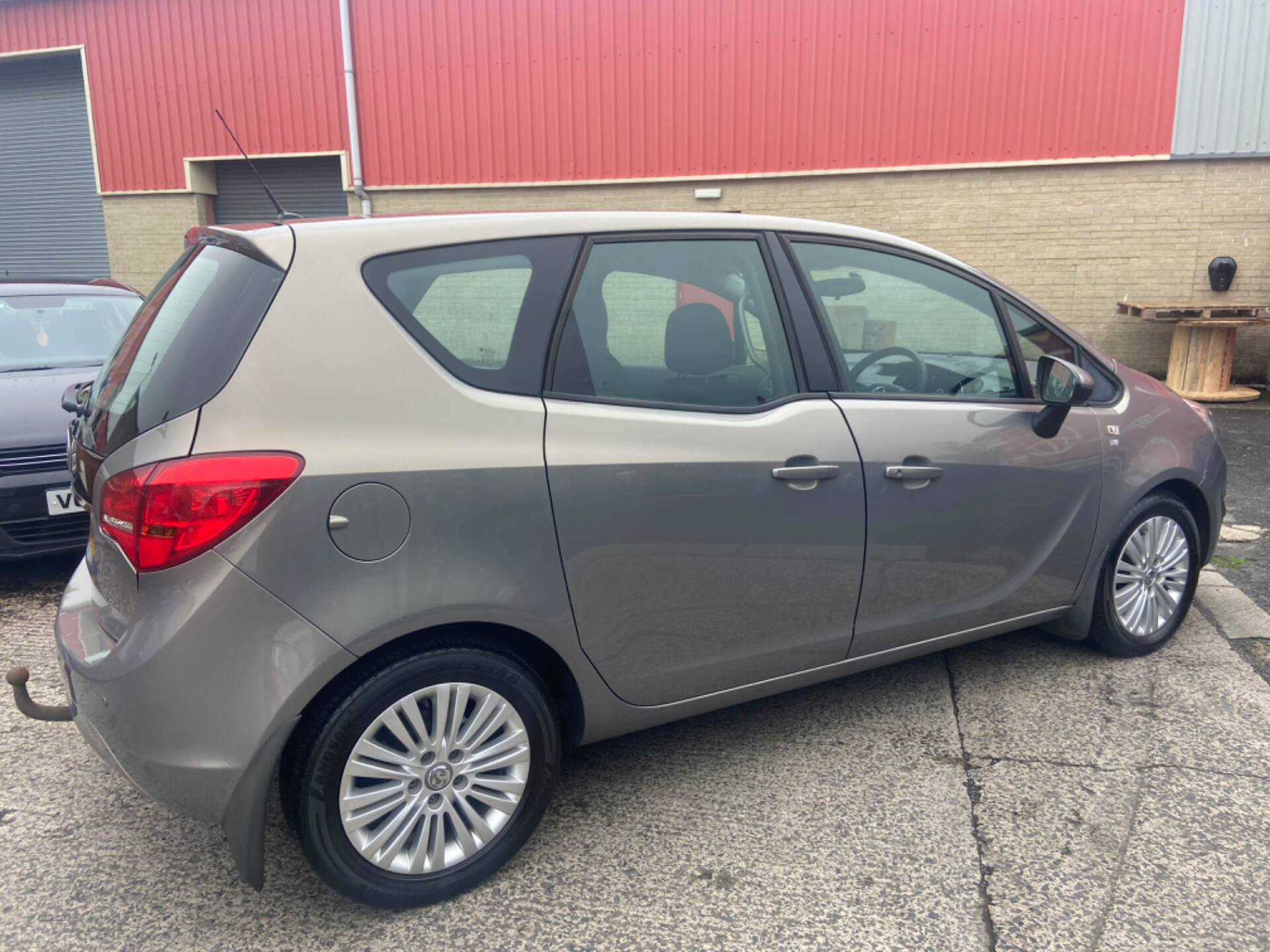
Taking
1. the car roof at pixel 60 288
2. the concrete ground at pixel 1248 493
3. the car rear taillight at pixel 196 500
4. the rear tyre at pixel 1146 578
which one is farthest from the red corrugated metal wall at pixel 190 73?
the car rear taillight at pixel 196 500

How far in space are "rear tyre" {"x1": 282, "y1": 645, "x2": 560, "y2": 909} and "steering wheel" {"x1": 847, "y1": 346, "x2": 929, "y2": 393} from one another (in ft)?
4.28

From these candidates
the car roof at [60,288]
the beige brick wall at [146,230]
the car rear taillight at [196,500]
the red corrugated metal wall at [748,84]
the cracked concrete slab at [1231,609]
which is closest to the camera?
the car rear taillight at [196,500]

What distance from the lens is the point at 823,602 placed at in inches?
109

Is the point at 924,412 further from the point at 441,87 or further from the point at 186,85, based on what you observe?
the point at 186,85

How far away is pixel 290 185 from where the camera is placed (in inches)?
567

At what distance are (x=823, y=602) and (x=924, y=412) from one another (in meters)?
0.66

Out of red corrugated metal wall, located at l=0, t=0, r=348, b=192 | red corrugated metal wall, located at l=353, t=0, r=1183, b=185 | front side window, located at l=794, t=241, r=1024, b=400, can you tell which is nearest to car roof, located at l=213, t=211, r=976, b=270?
front side window, located at l=794, t=241, r=1024, b=400

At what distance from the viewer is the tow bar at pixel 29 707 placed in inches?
93.7

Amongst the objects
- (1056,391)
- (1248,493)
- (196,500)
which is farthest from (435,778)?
(1248,493)

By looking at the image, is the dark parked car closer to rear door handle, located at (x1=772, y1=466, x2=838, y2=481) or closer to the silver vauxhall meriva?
the silver vauxhall meriva

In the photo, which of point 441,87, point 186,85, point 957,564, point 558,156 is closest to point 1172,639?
point 957,564

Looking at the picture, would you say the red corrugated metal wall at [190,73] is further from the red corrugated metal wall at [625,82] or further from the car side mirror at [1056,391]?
the car side mirror at [1056,391]

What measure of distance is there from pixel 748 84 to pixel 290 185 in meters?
7.08

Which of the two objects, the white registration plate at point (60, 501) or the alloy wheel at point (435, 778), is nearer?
the alloy wheel at point (435, 778)
